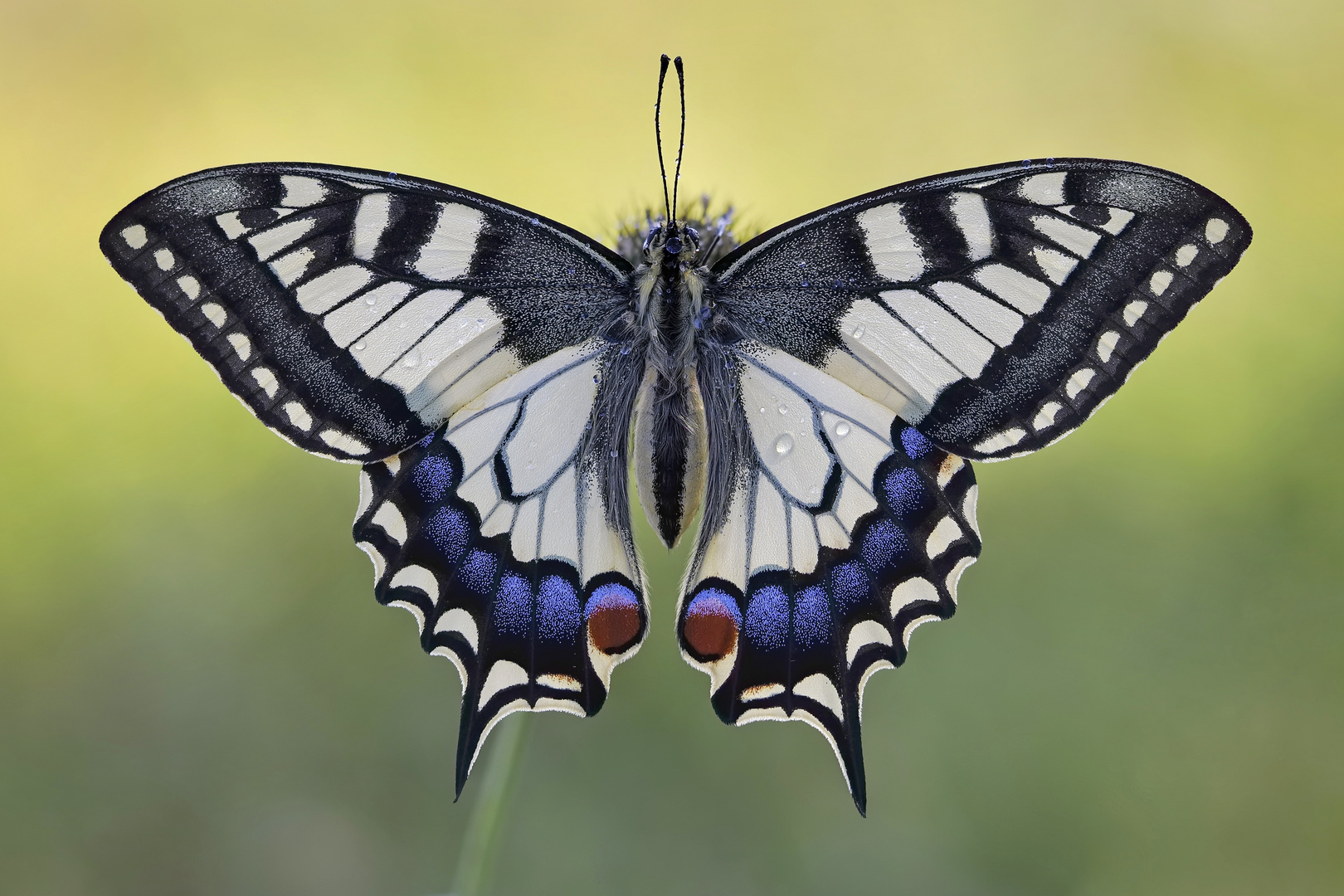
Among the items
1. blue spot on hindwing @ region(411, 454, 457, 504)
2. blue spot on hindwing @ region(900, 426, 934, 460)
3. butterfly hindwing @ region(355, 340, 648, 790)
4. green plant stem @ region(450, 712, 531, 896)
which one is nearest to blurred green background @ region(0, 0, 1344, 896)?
green plant stem @ region(450, 712, 531, 896)

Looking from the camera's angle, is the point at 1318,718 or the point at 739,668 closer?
the point at 739,668

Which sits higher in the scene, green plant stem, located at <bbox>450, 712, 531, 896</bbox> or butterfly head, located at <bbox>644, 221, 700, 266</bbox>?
butterfly head, located at <bbox>644, 221, 700, 266</bbox>

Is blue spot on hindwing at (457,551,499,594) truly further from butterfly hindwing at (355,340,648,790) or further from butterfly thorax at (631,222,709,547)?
butterfly thorax at (631,222,709,547)

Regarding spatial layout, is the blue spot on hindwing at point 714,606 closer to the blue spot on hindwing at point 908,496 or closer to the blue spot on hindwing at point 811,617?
the blue spot on hindwing at point 811,617

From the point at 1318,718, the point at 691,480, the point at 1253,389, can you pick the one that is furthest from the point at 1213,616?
the point at 691,480

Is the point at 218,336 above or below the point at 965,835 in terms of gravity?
above

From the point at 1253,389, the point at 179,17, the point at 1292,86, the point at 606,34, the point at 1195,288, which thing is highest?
the point at 1292,86

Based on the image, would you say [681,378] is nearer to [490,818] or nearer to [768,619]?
[768,619]

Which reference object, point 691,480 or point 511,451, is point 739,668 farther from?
point 511,451
